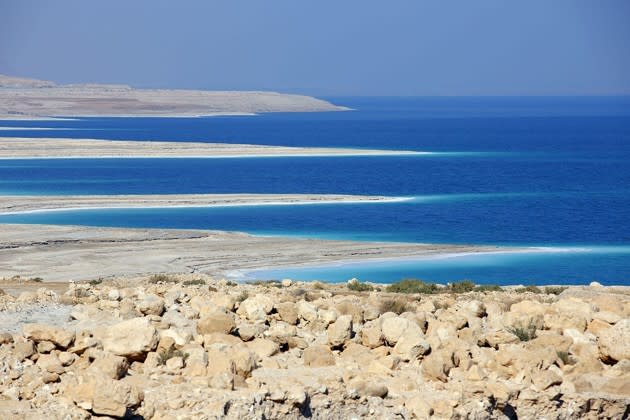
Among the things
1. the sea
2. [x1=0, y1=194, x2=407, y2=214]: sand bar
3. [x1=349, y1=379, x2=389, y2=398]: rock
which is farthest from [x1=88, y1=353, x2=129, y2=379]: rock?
[x1=0, y1=194, x2=407, y2=214]: sand bar

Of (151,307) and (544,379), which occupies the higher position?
(151,307)

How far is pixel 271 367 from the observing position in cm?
976

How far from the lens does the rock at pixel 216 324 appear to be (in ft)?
33.8

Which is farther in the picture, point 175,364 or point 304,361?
point 304,361

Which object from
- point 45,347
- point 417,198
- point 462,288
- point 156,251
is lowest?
point 156,251

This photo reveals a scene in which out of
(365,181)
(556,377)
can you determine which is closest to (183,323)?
(556,377)

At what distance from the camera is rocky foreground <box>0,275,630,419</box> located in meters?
8.65

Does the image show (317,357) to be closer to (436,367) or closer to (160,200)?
(436,367)

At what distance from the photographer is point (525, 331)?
36.2ft

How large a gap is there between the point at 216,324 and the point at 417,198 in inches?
1661

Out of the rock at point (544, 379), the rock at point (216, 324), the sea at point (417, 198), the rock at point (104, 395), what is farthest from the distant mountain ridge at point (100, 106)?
the rock at point (104, 395)

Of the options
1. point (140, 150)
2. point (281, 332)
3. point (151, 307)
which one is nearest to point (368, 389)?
point (281, 332)

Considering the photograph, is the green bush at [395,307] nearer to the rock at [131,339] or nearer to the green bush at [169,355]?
the green bush at [169,355]

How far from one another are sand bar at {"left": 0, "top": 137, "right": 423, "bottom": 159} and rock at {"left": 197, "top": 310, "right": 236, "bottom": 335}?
213ft
